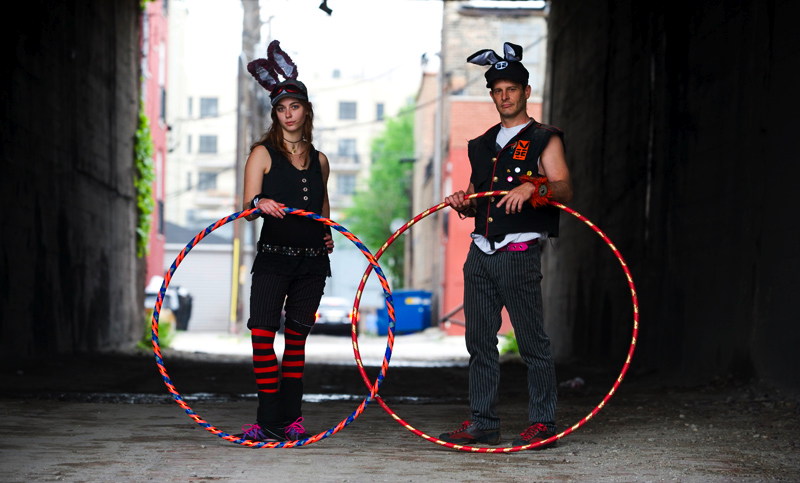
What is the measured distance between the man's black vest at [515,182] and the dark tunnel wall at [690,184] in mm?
2613

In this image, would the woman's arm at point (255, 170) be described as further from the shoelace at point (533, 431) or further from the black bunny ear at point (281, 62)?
the shoelace at point (533, 431)

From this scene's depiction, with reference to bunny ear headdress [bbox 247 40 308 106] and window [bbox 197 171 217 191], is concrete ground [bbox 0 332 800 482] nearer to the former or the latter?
bunny ear headdress [bbox 247 40 308 106]

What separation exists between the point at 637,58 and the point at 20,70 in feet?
19.7

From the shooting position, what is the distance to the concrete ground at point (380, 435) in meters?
4.86

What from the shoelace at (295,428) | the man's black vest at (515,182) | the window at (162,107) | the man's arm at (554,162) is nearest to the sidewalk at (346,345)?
the window at (162,107)

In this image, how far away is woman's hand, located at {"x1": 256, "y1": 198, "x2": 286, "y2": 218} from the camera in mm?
5559

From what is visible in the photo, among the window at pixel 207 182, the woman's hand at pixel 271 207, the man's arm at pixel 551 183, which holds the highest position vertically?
the window at pixel 207 182

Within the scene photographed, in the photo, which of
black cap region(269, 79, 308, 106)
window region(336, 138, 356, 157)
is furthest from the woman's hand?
window region(336, 138, 356, 157)

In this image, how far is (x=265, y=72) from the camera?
599cm

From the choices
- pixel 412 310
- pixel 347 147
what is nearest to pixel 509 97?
pixel 412 310

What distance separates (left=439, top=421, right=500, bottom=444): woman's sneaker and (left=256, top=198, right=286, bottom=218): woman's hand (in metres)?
1.40

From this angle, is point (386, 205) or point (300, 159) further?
point (386, 205)

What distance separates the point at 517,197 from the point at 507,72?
0.68 meters

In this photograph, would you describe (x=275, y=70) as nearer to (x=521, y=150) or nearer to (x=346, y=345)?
(x=521, y=150)
